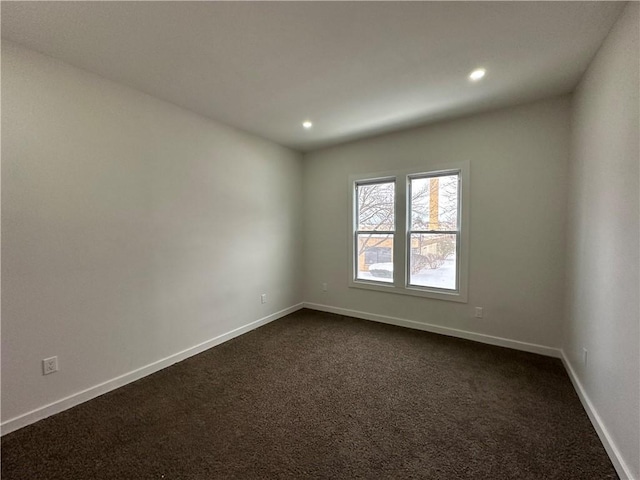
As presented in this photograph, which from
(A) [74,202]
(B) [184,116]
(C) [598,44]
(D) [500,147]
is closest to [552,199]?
(D) [500,147]

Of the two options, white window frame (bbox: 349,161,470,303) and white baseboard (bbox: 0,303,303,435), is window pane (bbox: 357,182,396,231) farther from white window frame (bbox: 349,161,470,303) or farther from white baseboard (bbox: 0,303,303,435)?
white baseboard (bbox: 0,303,303,435)

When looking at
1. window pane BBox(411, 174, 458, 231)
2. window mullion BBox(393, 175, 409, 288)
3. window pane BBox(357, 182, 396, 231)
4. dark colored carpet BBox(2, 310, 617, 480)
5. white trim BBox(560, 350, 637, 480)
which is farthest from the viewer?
window pane BBox(357, 182, 396, 231)

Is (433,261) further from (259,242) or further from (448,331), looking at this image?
(259,242)

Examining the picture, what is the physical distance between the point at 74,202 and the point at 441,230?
3.65 metres

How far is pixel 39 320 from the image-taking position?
193 cm

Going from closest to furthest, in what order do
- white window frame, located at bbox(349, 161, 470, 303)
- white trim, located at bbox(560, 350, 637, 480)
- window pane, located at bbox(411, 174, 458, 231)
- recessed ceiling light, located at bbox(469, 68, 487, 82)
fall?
white trim, located at bbox(560, 350, 637, 480), recessed ceiling light, located at bbox(469, 68, 487, 82), white window frame, located at bbox(349, 161, 470, 303), window pane, located at bbox(411, 174, 458, 231)

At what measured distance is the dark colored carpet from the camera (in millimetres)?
1530

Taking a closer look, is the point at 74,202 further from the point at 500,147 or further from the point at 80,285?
the point at 500,147

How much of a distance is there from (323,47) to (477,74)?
1322 millimetres

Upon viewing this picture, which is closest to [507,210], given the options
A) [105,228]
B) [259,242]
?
[259,242]

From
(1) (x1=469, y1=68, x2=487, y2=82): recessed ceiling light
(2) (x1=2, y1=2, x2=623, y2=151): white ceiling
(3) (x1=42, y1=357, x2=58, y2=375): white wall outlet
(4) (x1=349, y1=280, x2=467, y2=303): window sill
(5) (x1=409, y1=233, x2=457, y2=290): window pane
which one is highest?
(1) (x1=469, y1=68, x2=487, y2=82): recessed ceiling light

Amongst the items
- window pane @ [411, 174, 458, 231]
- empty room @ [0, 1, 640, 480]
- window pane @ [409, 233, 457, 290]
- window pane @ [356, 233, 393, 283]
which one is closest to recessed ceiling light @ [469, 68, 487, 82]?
empty room @ [0, 1, 640, 480]

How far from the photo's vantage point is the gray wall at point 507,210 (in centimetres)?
274

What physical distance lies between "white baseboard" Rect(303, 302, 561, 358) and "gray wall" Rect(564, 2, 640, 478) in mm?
464
